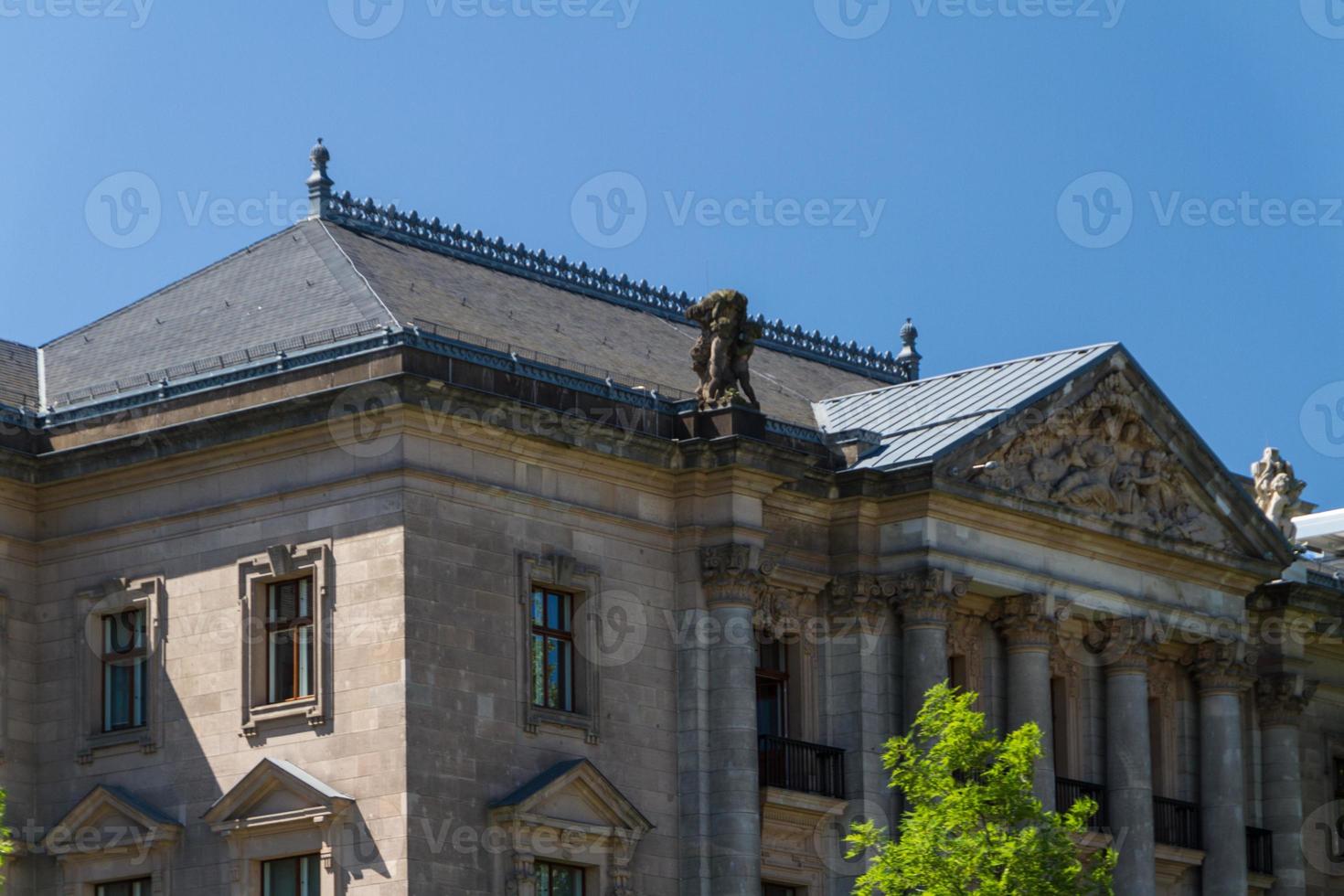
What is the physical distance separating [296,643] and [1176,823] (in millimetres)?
20295

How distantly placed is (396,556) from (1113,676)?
1743cm

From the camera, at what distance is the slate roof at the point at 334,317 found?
58.4 m

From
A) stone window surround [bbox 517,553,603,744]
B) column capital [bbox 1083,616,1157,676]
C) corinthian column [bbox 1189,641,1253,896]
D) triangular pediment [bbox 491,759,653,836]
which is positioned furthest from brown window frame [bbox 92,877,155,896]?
corinthian column [bbox 1189,641,1253,896]

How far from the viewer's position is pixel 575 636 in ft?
182

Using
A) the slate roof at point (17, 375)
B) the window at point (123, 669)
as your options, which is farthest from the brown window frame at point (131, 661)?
the slate roof at point (17, 375)

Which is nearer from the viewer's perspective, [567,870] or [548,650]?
[567,870]

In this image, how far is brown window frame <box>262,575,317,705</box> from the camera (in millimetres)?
53250

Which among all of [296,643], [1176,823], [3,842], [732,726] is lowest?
[3,842]

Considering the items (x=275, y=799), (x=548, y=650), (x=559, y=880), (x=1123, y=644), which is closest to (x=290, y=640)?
(x=275, y=799)

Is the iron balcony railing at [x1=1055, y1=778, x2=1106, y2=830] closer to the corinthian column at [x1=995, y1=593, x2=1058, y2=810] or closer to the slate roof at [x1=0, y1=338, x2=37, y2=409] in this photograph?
the corinthian column at [x1=995, y1=593, x2=1058, y2=810]

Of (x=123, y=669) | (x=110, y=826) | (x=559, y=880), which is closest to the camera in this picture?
(x=559, y=880)

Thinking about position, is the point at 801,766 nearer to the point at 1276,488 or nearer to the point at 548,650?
the point at 548,650

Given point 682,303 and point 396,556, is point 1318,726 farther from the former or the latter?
point 396,556

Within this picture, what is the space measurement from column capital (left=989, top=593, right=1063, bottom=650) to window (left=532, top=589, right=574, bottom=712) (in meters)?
9.95
